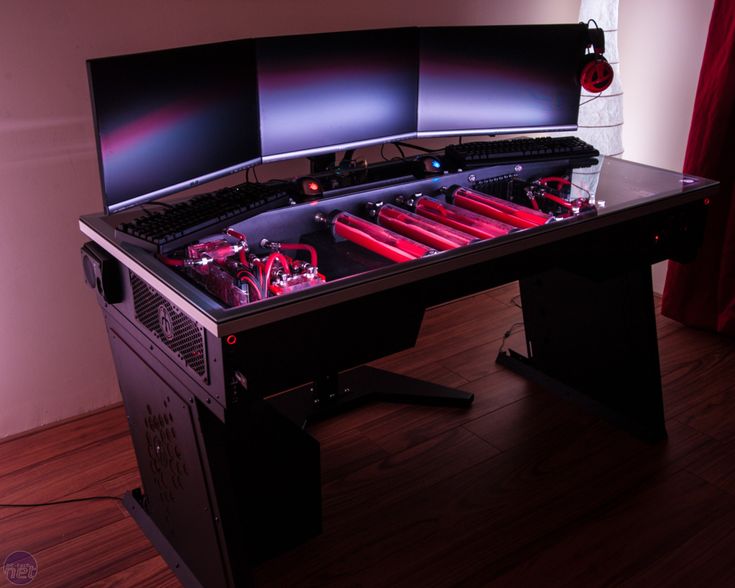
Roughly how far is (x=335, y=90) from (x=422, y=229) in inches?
20.6

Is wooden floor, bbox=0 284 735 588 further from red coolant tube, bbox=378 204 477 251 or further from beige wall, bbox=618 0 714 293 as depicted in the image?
beige wall, bbox=618 0 714 293

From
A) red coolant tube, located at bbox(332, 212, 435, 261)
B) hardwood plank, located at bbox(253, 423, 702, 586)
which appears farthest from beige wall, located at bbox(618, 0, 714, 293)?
red coolant tube, located at bbox(332, 212, 435, 261)

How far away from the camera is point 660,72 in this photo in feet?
10.5

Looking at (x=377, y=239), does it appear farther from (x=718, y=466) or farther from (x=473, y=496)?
(x=718, y=466)

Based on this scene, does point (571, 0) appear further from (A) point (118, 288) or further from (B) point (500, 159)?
(A) point (118, 288)

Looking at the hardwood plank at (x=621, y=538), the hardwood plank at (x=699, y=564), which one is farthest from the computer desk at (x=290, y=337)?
→ the hardwood plank at (x=699, y=564)

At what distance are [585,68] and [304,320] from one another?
134cm

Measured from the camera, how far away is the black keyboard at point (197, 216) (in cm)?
168

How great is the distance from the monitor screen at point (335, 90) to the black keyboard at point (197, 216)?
0.22m

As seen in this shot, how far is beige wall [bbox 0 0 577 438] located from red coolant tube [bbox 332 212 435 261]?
91cm

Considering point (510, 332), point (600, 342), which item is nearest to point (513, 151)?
point (600, 342)

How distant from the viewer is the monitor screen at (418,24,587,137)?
2.30 m

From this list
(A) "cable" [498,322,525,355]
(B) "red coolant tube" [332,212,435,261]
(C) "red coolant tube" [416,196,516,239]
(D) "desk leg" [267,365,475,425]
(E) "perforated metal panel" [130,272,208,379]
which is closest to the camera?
(E) "perforated metal panel" [130,272,208,379]
